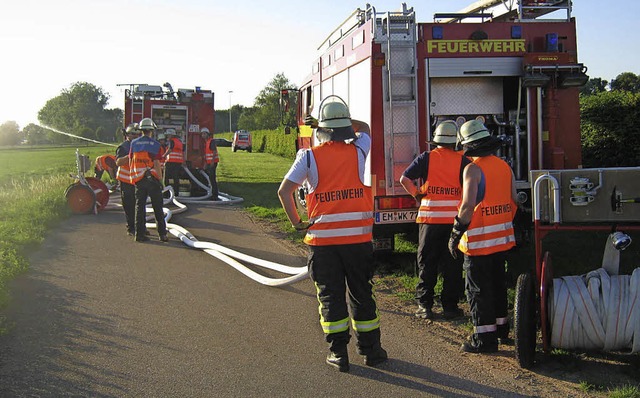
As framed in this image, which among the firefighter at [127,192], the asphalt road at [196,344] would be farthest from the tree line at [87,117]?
the asphalt road at [196,344]

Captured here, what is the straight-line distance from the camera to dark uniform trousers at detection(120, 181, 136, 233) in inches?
423

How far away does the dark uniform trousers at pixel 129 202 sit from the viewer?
10.7m

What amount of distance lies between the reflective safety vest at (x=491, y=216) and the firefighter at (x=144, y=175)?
247 inches

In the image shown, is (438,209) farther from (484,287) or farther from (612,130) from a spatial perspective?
(612,130)

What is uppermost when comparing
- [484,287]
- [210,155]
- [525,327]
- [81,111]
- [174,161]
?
[81,111]

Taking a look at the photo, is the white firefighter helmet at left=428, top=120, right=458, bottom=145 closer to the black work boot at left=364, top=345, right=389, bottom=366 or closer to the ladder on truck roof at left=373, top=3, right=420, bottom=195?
the ladder on truck roof at left=373, top=3, right=420, bottom=195

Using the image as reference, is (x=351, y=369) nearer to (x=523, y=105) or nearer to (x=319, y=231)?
(x=319, y=231)

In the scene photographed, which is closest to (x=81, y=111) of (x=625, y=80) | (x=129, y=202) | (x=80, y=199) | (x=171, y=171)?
(x=625, y=80)

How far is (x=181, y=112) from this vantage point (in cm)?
1878

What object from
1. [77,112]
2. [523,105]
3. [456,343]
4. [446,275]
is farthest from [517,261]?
[77,112]

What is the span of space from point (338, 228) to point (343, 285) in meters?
0.45

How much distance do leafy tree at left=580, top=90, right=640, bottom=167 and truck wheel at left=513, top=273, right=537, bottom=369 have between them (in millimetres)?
6862

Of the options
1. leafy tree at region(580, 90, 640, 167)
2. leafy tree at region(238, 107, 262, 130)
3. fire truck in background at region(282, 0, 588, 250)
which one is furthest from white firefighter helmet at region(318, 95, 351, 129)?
leafy tree at region(238, 107, 262, 130)

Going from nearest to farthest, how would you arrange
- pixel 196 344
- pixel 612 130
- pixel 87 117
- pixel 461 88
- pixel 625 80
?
pixel 196 344
pixel 461 88
pixel 612 130
pixel 625 80
pixel 87 117
